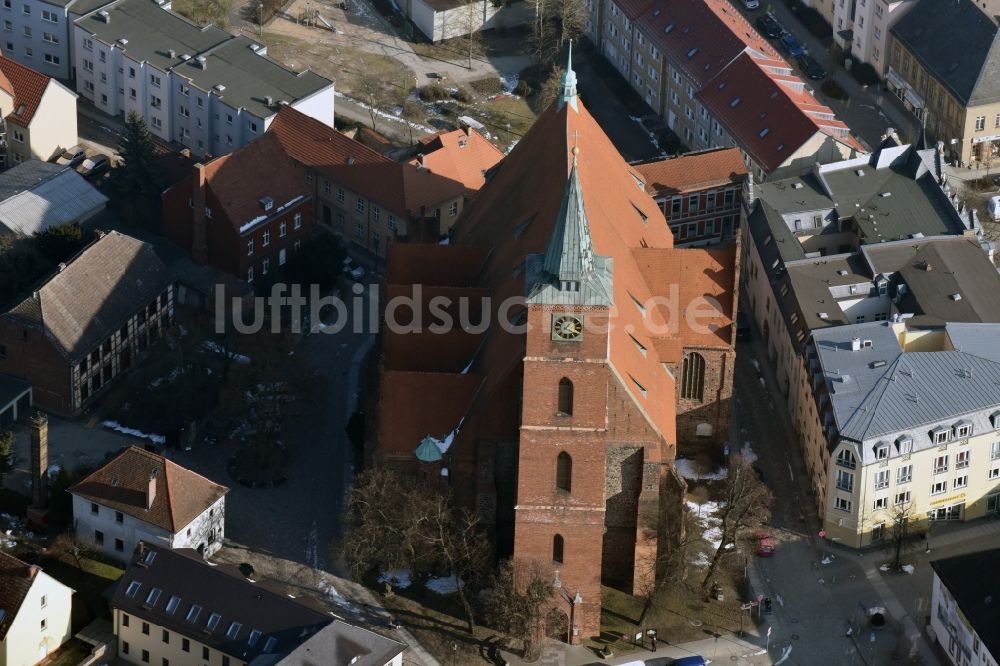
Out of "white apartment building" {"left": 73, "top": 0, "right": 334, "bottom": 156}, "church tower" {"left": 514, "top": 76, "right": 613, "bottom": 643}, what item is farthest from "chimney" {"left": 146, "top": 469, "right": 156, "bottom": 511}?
"white apartment building" {"left": 73, "top": 0, "right": 334, "bottom": 156}

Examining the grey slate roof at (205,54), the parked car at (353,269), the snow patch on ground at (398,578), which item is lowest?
the snow patch on ground at (398,578)

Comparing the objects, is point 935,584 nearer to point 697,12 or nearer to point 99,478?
point 99,478

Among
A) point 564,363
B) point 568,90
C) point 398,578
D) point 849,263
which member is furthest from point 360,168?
point 564,363

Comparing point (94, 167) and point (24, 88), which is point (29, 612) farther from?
point (24, 88)

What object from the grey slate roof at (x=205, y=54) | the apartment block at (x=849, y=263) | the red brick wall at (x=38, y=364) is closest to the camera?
the red brick wall at (x=38, y=364)

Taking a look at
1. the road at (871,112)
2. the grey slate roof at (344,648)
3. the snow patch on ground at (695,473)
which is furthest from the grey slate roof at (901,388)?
the road at (871,112)

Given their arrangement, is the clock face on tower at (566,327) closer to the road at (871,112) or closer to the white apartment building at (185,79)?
the white apartment building at (185,79)

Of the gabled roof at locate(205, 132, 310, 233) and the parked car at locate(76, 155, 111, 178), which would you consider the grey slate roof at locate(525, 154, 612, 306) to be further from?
the parked car at locate(76, 155, 111, 178)
